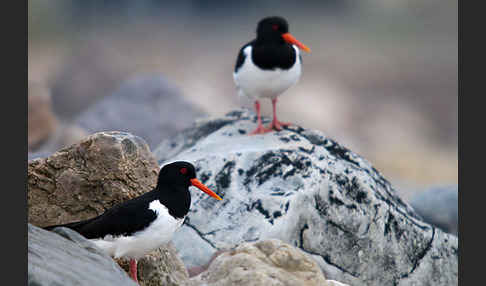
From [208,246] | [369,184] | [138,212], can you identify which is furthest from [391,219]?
[138,212]

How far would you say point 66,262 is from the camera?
105 inches

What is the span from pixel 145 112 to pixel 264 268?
6.08 meters

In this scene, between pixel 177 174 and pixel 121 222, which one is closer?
pixel 121 222

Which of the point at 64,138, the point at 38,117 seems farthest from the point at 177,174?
the point at 38,117

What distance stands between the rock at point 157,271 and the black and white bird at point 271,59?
1992 mm

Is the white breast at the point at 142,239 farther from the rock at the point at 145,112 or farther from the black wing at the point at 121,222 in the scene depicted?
the rock at the point at 145,112

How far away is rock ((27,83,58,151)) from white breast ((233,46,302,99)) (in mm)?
4620

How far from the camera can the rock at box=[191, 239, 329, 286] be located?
3.36m

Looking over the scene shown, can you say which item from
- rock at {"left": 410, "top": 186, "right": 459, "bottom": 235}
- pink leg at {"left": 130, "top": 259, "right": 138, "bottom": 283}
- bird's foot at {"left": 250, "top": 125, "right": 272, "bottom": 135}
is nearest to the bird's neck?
pink leg at {"left": 130, "top": 259, "right": 138, "bottom": 283}

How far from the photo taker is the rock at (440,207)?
663cm

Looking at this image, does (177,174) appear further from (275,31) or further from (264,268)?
(275,31)

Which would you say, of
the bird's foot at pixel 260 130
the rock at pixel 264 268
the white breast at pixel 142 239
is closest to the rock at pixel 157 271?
the rock at pixel 264 268

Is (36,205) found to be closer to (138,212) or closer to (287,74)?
(138,212)

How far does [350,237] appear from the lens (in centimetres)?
454
